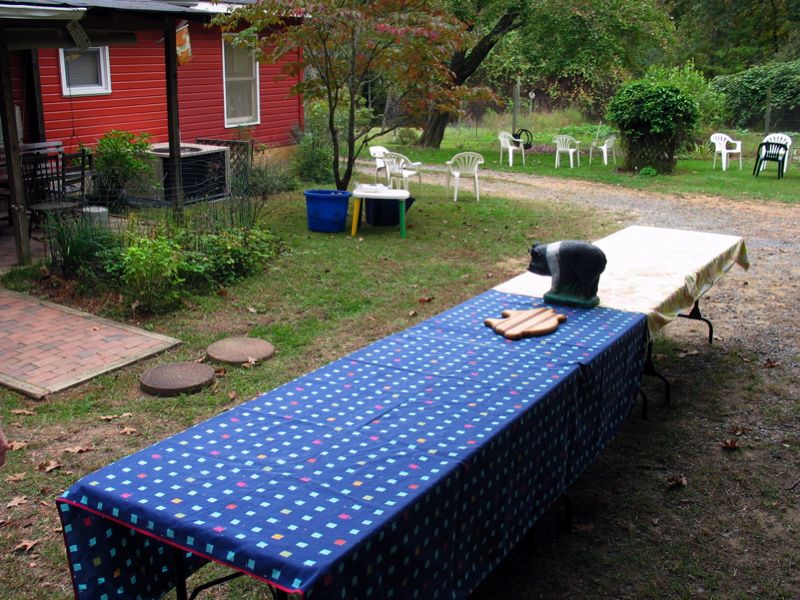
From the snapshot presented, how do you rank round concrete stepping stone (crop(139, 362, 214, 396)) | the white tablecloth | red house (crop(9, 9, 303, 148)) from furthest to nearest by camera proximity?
red house (crop(9, 9, 303, 148)) < round concrete stepping stone (crop(139, 362, 214, 396)) < the white tablecloth

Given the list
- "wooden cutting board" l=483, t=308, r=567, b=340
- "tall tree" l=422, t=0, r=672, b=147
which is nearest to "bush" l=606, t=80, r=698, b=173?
"tall tree" l=422, t=0, r=672, b=147

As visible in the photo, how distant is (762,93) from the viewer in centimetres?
2380

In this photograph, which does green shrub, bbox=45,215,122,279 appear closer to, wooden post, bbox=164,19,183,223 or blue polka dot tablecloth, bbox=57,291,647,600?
wooden post, bbox=164,19,183,223

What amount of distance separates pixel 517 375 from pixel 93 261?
5090mm

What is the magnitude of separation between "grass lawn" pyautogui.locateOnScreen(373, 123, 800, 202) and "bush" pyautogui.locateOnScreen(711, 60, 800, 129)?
1.01 metres

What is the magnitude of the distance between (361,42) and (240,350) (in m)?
5.96

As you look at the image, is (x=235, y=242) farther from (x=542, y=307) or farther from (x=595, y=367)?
(x=595, y=367)

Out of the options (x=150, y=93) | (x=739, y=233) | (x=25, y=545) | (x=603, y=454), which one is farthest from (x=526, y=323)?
(x=150, y=93)

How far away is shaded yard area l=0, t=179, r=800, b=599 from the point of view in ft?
11.3

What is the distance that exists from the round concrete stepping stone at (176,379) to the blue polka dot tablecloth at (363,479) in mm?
1988

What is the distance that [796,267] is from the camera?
8.91 m

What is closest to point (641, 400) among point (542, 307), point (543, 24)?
point (542, 307)

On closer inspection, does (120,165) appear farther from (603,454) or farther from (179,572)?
(179,572)

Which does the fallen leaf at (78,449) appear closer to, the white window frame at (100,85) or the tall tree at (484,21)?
the white window frame at (100,85)
